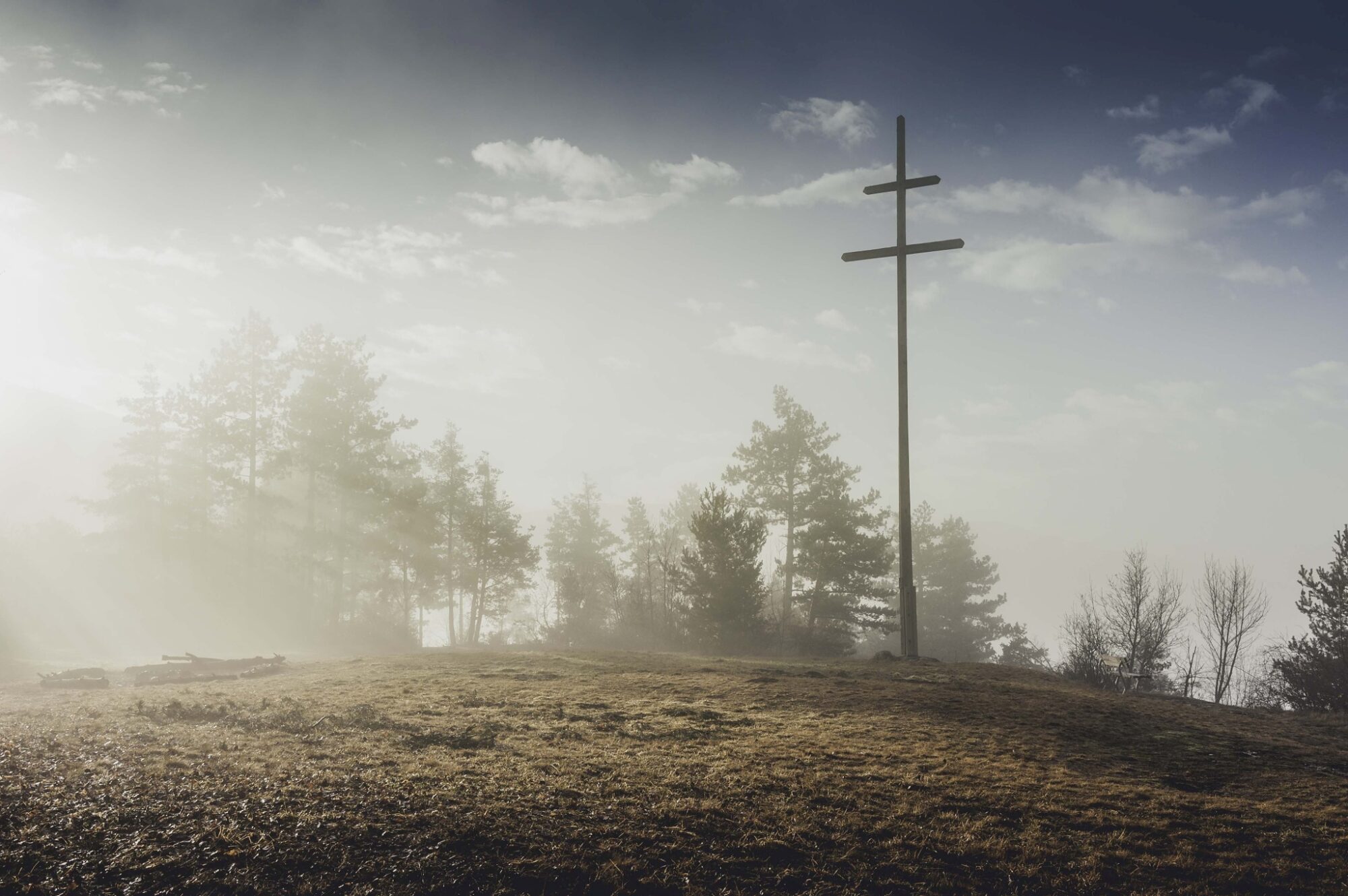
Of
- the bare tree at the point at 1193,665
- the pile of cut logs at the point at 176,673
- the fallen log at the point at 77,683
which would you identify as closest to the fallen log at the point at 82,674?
the pile of cut logs at the point at 176,673

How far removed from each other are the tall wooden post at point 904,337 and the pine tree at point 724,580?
30.5ft

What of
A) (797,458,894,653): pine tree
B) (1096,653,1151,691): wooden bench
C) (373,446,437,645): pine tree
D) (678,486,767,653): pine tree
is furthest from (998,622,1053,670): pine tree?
(373,446,437,645): pine tree

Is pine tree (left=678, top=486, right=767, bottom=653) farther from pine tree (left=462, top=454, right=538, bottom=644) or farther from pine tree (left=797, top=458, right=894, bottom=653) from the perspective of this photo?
pine tree (left=462, top=454, right=538, bottom=644)

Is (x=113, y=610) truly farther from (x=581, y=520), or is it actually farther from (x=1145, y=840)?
(x=1145, y=840)

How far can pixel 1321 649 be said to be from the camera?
22.0 metres

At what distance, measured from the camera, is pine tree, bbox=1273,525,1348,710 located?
55.4ft

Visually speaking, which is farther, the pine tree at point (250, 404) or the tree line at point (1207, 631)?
the pine tree at point (250, 404)

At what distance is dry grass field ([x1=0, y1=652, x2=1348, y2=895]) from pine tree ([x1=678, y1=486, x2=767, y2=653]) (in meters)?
15.3

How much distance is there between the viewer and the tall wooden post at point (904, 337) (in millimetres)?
16594

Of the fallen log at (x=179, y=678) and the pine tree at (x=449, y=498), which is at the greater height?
the pine tree at (x=449, y=498)

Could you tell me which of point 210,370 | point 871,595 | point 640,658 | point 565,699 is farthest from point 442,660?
point 210,370

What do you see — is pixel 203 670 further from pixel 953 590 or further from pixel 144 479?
pixel 953 590

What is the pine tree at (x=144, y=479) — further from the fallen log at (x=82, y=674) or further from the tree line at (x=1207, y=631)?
the tree line at (x=1207, y=631)

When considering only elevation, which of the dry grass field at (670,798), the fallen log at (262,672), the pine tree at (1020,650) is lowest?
the pine tree at (1020,650)
